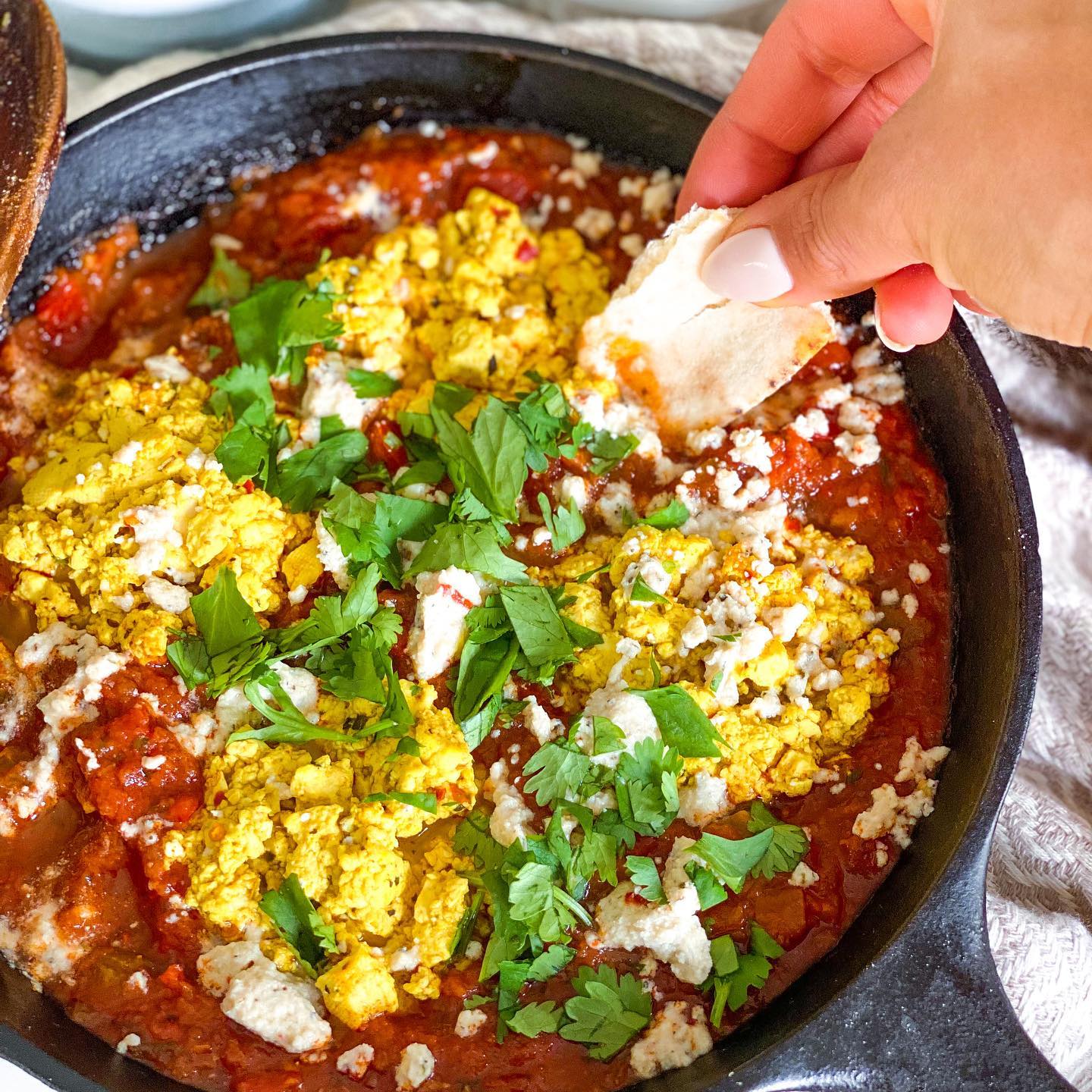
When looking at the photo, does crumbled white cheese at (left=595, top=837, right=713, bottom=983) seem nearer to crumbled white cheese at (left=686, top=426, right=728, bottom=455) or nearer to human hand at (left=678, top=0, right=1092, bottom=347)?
crumbled white cheese at (left=686, top=426, right=728, bottom=455)

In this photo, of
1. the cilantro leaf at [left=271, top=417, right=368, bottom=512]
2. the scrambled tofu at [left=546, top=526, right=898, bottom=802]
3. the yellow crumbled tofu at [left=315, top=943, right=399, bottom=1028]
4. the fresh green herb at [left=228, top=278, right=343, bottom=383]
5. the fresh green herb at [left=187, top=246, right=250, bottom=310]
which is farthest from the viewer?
the fresh green herb at [left=187, top=246, right=250, bottom=310]

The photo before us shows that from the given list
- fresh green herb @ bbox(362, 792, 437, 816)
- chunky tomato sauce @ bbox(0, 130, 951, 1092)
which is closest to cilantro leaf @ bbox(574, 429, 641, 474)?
chunky tomato sauce @ bbox(0, 130, 951, 1092)

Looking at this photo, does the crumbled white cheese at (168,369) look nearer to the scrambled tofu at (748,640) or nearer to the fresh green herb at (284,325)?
the fresh green herb at (284,325)

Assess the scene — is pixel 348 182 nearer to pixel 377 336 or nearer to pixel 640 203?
pixel 377 336

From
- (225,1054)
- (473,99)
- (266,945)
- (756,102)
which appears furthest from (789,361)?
(225,1054)

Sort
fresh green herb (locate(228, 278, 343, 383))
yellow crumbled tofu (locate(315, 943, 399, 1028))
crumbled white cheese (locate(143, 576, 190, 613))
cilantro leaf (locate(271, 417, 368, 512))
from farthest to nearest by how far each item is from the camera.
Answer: fresh green herb (locate(228, 278, 343, 383)) → cilantro leaf (locate(271, 417, 368, 512)) → crumbled white cheese (locate(143, 576, 190, 613)) → yellow crumbled tofu (locate(315, 943, 399, 1028))

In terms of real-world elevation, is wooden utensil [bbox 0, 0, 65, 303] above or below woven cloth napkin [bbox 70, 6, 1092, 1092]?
above

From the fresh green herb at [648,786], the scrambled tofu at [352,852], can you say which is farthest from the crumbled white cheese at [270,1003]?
the fresh green herb at [648,786]
